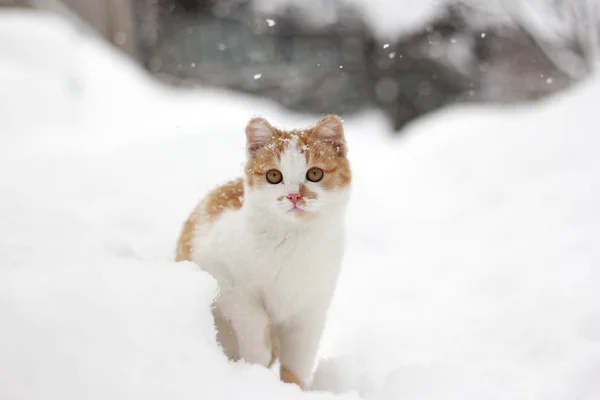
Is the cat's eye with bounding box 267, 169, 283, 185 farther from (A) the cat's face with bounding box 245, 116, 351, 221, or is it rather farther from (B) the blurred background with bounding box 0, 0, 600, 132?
(B) the blurred background with bounding box 0, 0, 600, 132

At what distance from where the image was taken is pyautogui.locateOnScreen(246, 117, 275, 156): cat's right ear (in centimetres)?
111

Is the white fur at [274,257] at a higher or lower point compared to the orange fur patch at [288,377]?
higher

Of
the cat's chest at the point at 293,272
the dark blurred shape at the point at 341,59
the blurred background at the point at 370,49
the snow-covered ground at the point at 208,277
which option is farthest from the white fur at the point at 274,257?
the dark blurred shape at the point at 341,59

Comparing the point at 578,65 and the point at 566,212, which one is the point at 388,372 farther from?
the point at 578,65

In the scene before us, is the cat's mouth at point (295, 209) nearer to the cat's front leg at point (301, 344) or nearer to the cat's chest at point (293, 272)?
the cat's chest at point (293, 272)

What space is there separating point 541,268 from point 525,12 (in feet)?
8.56

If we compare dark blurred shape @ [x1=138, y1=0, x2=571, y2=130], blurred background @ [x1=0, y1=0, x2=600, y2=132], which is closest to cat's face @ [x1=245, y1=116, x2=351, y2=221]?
blurred background @ [x1=0, y1=0, x2=600, y2=132]

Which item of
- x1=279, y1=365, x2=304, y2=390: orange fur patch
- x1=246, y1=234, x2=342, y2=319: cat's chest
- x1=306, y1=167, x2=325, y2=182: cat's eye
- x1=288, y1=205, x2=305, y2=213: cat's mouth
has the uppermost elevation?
x1=306, y1=167, x2=325, y2=182: cat's eye

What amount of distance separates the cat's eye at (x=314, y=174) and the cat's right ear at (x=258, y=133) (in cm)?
13

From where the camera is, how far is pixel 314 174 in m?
1.08

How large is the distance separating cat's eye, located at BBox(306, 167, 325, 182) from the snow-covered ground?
31 centimetres

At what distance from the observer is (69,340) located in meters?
0.69

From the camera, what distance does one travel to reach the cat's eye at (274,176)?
3.51 ft

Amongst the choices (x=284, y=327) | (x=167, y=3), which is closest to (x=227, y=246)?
(x=284, y=327)
